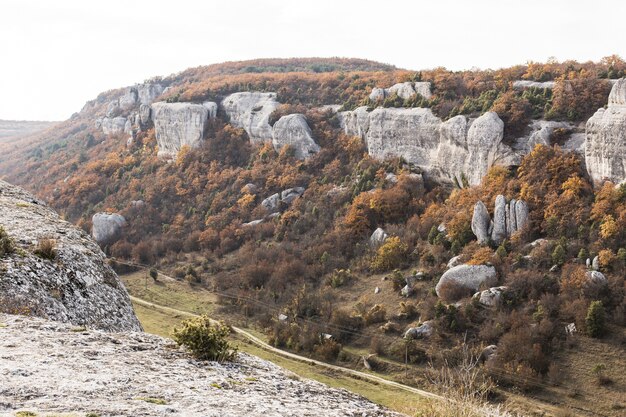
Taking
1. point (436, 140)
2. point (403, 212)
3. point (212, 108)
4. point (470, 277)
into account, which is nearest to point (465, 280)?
point (470, 277)

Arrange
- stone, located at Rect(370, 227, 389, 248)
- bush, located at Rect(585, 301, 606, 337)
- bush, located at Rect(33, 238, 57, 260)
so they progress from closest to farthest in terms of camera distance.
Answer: bush, located at Rect(33, 238, 57, 260) → bush, located at Rect(585, 301, 606, 337) → stone, located at Rect(370, 227, 389, 248)

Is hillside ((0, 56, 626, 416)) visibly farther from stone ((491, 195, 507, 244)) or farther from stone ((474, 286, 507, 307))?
stone ((491, 195, 507, 244))

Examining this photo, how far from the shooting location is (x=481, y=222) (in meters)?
37.6

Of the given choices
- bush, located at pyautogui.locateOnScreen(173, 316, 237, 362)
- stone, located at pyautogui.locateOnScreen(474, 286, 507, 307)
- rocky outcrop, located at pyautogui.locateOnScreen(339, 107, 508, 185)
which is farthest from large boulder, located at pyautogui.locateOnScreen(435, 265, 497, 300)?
bush, located at pyautogui.locateOnScreen(173, 316, 237, 362)

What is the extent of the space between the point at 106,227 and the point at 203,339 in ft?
176

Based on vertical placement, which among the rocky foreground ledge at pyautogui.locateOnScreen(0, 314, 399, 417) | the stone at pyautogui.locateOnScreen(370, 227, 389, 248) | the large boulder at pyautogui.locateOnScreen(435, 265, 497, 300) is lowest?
the large boulder at pyautogui.locateOnScreen(435, 265, 497, 300)

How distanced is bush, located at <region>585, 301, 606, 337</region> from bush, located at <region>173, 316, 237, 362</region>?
2433 centimetres

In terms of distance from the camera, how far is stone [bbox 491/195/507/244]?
36562 mm

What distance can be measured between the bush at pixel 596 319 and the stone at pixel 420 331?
355 inches

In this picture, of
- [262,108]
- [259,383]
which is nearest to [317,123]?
[262,108]

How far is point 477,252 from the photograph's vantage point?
35625mm

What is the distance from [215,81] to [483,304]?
64.3 metres

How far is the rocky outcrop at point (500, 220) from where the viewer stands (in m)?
36.2

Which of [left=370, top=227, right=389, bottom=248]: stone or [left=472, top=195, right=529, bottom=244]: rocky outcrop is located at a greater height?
[left=472, top=195, right=529, bottom=244]: rocky outcrop
